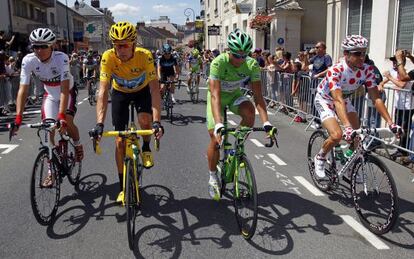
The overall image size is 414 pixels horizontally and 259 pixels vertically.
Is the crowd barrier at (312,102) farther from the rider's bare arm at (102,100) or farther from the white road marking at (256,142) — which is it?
the rider's bare arm at (102,100)

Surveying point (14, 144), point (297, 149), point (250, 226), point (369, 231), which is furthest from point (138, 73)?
point (14, 144)

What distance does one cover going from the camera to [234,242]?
14.0ft

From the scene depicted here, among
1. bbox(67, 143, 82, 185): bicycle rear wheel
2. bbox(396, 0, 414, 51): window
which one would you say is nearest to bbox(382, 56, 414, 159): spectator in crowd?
bbox(396, 0, 414, 51): window

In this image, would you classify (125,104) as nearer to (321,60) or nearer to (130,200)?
(130,200)

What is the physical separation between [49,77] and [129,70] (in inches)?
45.2

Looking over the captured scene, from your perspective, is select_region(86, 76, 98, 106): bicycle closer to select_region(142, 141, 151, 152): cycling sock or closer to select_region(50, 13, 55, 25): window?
select_region(142, 141, 151, 152): cycling sock

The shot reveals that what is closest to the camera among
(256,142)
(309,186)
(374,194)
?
(374,194)

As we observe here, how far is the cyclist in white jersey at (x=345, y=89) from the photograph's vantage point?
4941 mm

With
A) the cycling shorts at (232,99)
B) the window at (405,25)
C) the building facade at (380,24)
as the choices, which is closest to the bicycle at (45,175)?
the cycling shorts at (232,99)

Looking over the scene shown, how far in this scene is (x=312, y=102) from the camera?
11.3m

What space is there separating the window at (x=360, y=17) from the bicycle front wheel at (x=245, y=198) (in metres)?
11.8

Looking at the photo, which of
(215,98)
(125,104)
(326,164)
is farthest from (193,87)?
(215,98)

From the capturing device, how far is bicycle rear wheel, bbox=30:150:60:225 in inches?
180

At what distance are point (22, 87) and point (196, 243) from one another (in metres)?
2.73
